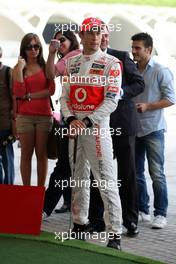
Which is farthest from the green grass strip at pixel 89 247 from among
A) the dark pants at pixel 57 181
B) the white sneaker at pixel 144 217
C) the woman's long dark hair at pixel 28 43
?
the woman's long dark hair at pixel 28 43

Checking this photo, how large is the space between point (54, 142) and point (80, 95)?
1.28 meters

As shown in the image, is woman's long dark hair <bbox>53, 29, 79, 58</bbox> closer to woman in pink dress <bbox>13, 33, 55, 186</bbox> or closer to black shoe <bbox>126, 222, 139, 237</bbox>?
woman in pink dress <bbox>13, 33, 55, 186</bbox>

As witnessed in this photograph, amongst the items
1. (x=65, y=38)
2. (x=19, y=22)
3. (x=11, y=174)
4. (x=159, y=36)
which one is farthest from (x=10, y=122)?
(x=159, y=36)

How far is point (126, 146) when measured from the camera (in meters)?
5.57

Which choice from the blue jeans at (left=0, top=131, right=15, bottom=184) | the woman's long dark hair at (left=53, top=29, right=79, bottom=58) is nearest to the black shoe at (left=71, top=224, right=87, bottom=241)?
the blue jeans at (left=0, top=131, right=15, bottom=184)

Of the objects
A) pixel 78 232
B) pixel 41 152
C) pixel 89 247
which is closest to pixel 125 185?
pixel 78 232

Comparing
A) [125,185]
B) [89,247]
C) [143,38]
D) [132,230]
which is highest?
[143,38]

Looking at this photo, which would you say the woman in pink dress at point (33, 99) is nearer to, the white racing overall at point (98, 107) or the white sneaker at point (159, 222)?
the white racing overall at point (98, 107)

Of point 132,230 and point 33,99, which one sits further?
point 33,99

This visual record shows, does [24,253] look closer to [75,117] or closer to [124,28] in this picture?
[75,117]

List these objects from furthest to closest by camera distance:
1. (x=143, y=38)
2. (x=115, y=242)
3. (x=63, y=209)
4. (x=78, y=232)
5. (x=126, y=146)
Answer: (x=63, y=209)
(x=143, y=38)
(x=126, y=146)
(x=78, y=232)
(x=115, y=242)

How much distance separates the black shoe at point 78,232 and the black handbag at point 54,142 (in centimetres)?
98

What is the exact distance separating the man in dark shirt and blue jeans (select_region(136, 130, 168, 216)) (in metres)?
0.37

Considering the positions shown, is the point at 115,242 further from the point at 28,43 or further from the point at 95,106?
the point at 28,43
